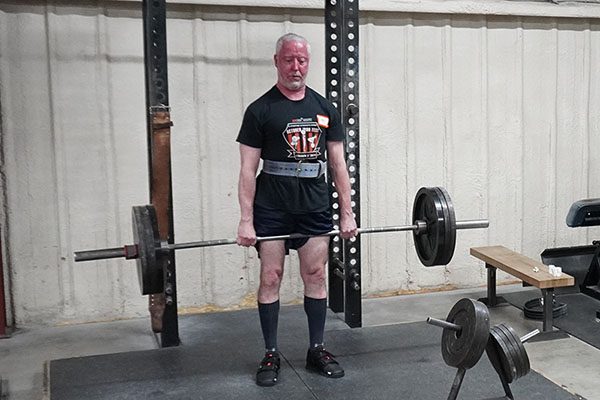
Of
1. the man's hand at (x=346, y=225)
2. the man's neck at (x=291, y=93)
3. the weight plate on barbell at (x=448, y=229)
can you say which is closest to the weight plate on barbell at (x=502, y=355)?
the weight plate on barbell at (x=448, y=229)

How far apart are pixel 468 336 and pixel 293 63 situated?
3.82 feet

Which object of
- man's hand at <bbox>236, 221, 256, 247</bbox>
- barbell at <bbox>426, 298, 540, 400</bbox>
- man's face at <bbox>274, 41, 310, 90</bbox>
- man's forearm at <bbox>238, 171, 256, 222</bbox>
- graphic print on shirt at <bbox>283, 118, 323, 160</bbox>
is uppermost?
man's face at <bbox>274, 41, 310, 90</bbox>

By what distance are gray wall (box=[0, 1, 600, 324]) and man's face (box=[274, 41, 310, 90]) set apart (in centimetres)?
97

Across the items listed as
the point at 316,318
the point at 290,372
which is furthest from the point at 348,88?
the point at 290,372

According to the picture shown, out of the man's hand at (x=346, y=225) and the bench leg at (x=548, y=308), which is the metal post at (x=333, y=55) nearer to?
the man's hand at (x=346, y=225)

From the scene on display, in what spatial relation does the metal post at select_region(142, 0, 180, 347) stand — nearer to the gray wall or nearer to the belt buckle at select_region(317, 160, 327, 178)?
the gray wall

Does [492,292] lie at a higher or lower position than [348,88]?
lower

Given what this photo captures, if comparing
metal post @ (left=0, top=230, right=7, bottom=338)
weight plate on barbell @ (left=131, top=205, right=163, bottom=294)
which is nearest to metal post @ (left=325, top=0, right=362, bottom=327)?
weight plate on barbell @ (left=131, top=205, right=163, bottom=294)

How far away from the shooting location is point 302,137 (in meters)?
2.63

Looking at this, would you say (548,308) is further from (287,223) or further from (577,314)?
(287,223)

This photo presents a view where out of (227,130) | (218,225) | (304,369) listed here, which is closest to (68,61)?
(227,130)

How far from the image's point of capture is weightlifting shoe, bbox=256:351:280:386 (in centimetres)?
265

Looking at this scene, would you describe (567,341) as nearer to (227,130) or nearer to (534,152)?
(534,152)

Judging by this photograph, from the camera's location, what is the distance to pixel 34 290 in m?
3.41
